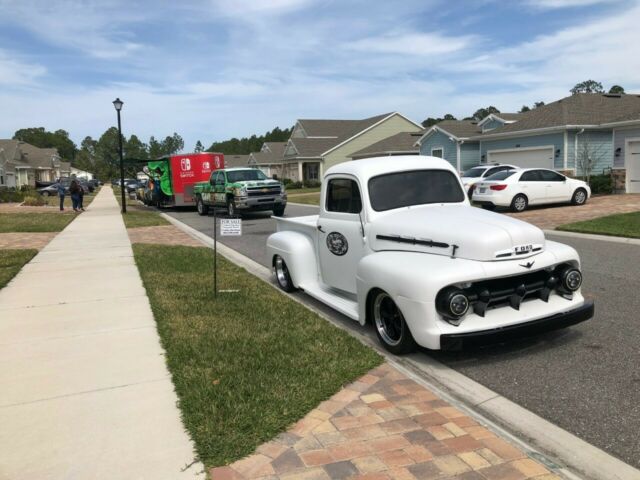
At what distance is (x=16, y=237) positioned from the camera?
14.8m

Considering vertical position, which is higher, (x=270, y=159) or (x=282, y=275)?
(x=270, y=159)

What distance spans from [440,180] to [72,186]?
23703mm

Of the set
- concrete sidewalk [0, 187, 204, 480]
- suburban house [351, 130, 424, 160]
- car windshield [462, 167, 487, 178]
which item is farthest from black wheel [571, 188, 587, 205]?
suburban house [351, 130, 424, 160]

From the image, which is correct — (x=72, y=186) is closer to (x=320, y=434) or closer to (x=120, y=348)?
(x=120, y=348)

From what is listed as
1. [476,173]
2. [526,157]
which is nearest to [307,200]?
[476,173]

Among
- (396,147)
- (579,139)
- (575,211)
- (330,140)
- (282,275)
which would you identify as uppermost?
(330,140)

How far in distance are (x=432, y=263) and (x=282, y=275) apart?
11.4 ft

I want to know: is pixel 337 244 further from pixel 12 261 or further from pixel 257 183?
pixel 257 183

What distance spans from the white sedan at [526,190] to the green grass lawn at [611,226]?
3.61 meters

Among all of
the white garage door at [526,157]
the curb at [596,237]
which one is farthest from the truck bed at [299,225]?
the white garage door at [526,157]

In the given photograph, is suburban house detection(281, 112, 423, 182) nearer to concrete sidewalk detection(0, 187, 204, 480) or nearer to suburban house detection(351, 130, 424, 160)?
suburban house detection(351, 130, 424, 160)

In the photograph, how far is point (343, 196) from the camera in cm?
609

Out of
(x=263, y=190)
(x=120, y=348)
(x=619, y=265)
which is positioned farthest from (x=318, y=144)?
(x=120, y=348)

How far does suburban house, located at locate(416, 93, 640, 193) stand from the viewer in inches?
910
